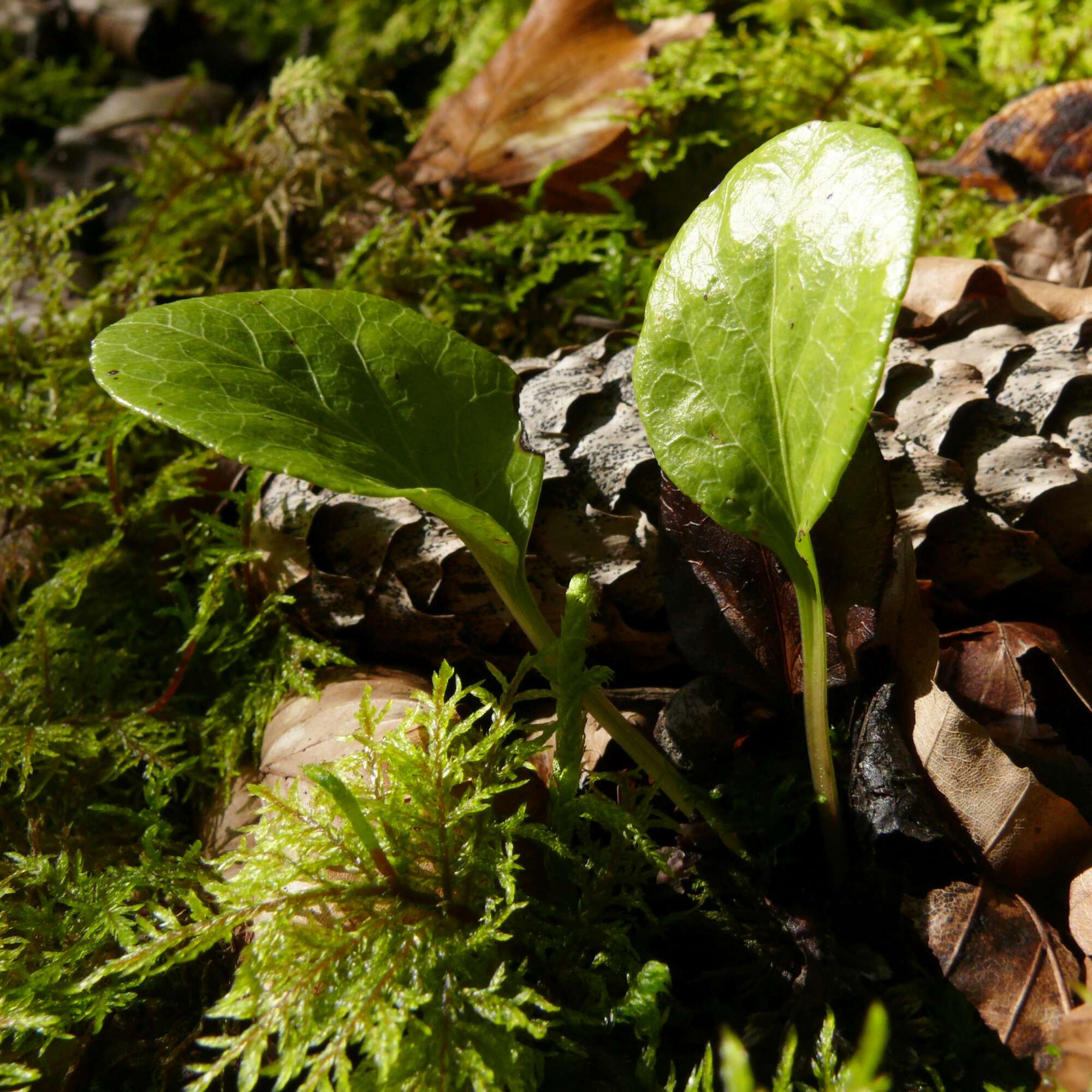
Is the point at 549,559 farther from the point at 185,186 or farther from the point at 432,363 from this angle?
the point at 185,186

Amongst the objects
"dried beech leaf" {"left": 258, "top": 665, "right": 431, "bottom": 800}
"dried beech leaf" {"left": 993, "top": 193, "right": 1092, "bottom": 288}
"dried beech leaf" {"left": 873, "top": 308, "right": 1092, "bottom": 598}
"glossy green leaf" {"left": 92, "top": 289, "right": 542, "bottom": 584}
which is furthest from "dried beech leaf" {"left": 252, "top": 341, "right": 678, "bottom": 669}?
"dried beech leaf" {"left": 993, "top": 193, "right": 1092, "bottom": 288}

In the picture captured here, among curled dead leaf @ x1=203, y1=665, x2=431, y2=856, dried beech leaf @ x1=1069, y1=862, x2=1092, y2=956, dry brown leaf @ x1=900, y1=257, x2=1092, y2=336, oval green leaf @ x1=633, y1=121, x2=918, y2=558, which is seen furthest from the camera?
dry brown leaf @ x1=900, y1=257, x2=1092, y2=336

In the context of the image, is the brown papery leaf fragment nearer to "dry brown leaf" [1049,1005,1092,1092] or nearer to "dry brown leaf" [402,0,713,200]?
"dry brown leaf" [1049,1005,1092,1092]

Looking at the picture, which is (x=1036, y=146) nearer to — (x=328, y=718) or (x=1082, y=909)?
(x=1082, y=909)

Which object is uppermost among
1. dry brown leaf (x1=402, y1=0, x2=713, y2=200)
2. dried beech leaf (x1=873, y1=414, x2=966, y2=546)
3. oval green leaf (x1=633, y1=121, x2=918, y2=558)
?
oval green leaf (x1=633, y1=121, x2=918, y2=558)

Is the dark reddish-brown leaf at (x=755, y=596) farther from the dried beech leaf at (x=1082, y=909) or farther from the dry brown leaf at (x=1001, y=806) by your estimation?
the dried beech leaf at (x=1082, y=909)

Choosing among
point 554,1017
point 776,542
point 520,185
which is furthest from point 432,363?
point 520,185

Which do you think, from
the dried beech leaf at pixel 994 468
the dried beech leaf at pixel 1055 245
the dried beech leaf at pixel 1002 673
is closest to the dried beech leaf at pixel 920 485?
the dried beech leaf at pixel 994 468
